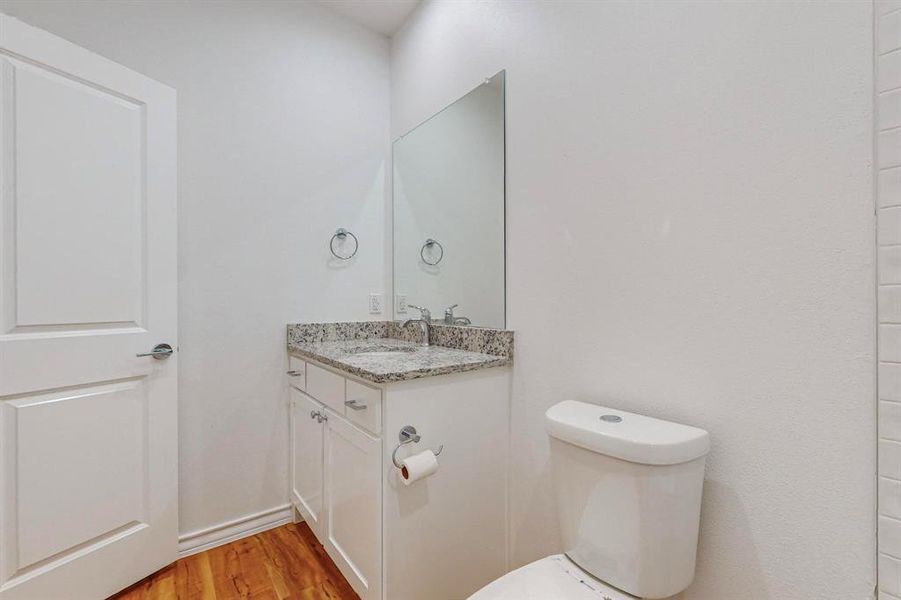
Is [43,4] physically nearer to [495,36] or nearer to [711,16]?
[495,36]

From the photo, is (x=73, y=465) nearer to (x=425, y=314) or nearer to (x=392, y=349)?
(x=392, y=349)

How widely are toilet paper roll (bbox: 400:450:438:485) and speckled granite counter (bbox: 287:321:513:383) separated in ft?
0.77

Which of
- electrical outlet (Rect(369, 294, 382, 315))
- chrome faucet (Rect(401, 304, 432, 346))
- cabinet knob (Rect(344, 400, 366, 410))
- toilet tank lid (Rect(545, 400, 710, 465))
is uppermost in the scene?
electrical outlet (Rect(369, 294, 382, 315))

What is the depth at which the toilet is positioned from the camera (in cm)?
84

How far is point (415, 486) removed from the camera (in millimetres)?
1221

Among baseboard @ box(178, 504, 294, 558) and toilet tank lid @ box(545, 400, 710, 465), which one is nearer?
toilet tank lid @ box(545, 400, 710, 465)

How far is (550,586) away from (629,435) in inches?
15.4

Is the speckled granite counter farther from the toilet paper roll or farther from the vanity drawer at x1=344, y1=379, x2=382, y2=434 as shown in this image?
the toilet paper roll

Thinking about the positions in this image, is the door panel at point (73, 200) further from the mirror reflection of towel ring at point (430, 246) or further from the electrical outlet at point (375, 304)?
the mirror reflection of towel ring at point (430, 246)

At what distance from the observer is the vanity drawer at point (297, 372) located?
1767mm

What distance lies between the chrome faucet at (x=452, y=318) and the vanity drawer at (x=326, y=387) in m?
0.58

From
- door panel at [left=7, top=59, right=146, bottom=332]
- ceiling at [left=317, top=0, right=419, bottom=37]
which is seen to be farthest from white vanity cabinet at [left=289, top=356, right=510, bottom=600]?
ceiling at [left=317, top=0, right=419, bottom=37]

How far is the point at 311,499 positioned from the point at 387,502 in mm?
705

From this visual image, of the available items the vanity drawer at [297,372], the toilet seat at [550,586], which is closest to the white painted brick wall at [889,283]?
the toilet seat at [550,586]
